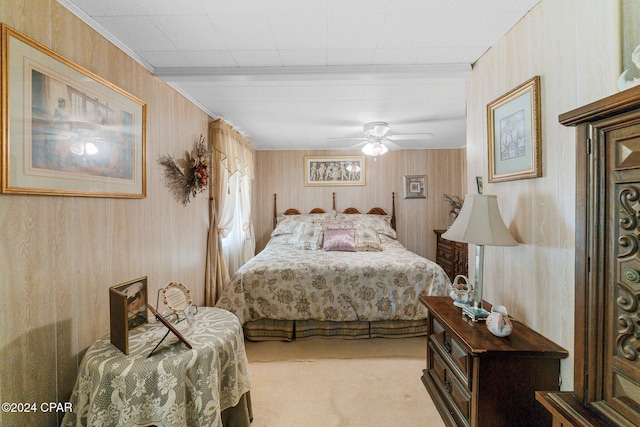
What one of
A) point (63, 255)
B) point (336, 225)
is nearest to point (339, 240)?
point (336, 225)

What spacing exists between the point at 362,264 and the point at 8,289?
2.41m

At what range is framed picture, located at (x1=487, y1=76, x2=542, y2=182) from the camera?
1.38m

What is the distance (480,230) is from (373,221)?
305 centimetres

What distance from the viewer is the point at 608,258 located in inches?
30.5

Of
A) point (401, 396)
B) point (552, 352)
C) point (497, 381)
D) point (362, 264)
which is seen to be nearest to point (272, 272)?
point (362, 264)

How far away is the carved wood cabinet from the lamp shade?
598mm

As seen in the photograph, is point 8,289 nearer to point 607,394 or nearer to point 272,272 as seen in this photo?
point 272,272

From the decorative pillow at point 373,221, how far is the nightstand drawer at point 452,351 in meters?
2.48

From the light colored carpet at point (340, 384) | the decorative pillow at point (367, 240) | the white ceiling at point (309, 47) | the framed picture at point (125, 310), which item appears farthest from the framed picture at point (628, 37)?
the decorative pillow at point (367, 240)

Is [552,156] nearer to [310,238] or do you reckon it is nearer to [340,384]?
[340,384]

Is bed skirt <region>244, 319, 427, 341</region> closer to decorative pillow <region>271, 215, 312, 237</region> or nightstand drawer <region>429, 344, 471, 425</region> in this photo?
nightstand drawer <region>429, 344, 471, 425</region>

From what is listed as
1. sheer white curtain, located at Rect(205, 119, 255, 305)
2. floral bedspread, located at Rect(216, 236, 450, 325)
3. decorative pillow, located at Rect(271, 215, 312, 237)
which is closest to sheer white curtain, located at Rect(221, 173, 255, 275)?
sheer white curtain, located at Rect(205, 119, 255, 305)

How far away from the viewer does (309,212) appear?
4.97 meters

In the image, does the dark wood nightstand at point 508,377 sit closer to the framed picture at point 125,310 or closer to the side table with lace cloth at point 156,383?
the side table with lace cloth at point 156,383
